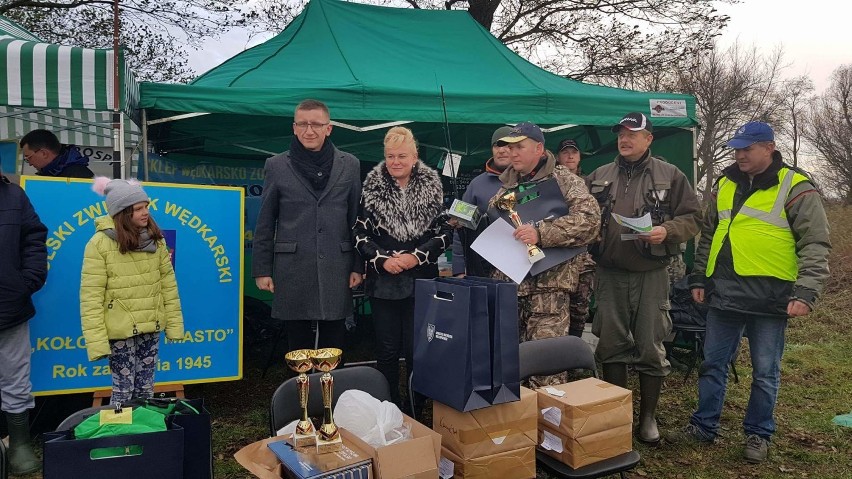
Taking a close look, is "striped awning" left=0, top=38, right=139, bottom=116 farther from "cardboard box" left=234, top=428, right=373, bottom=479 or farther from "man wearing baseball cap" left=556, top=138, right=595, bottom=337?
"man wearing baseball cap" left=556, top=138, right=595, bottom=337

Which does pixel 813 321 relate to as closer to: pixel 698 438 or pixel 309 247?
pixel 698 438

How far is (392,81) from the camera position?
4.57 metres

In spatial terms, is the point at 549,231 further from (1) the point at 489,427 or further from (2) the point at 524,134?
(1) the point at 489,427

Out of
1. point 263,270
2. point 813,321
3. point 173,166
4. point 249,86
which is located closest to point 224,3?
point 173,166

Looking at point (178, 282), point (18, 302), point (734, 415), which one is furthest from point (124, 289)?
point (734, 415)

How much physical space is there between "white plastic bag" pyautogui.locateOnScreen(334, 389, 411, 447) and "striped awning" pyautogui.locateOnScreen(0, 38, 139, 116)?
256 centimetres

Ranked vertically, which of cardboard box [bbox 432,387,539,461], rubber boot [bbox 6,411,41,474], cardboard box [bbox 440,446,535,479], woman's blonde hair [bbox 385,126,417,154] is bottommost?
rubber boot [bbox 6,411,41,474]

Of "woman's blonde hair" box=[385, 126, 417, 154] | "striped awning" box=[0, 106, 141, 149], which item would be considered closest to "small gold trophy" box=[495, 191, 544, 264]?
"woman's blonde hair" box=[385, 126, 417, 154]

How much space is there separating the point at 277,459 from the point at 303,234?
62.6 inches

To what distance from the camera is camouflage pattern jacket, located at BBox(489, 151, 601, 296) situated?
289 centimetres

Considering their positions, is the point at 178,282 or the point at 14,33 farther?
Answer: the point at 14,33

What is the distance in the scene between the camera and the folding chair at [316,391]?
6.59 feet

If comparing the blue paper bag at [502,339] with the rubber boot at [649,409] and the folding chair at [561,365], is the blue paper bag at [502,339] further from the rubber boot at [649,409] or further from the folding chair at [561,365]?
the rubber boot at [649,409]

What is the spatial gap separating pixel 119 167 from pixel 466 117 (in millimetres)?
2424
